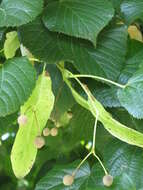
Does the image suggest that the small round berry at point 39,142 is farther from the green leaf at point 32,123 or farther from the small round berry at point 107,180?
the small round berry at point 107,180

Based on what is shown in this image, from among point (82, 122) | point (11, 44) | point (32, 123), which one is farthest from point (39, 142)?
point (82, 122)

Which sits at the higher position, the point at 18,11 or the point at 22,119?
the point at 18,11

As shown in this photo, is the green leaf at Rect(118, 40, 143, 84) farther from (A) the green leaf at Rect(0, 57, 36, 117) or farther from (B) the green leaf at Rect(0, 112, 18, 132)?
(B) the green leaf at Rect(0, 112, 18, 132)

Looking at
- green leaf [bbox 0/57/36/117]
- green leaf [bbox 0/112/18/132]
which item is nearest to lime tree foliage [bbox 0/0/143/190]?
green leaf [bbox 0/57/36/117]

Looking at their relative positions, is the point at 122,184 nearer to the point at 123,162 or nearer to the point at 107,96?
the point at 123,162

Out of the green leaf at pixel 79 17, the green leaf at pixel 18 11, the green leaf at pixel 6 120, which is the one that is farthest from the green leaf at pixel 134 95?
the green leaf at pixel 6 120

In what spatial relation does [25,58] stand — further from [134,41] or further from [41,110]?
[134,41]

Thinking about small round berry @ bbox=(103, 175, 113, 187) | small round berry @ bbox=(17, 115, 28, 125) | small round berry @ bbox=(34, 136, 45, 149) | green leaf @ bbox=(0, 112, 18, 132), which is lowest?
green leaf @ bbox=(0, 112, 18, 132)
